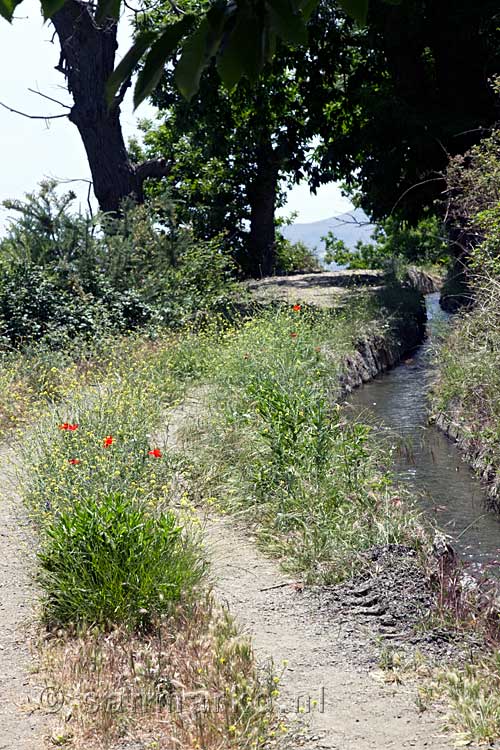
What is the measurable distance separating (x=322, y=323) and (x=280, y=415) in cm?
605

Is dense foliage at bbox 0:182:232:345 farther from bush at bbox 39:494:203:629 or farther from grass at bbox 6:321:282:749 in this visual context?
bush at bbox 39:494:203:629

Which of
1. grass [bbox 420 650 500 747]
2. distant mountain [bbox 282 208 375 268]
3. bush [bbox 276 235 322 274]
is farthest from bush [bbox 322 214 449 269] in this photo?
grass [bbox 420 650 500 747]

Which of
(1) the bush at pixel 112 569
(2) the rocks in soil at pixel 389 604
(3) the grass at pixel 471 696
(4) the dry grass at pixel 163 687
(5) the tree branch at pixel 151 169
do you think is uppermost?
(5) the tree branch at pixel 151 169

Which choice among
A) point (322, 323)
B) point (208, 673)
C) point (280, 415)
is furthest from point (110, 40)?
point (208, 673)

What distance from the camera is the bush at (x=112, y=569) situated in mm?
4508

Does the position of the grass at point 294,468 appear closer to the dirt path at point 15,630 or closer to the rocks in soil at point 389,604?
the rocks in soil at point 389,604

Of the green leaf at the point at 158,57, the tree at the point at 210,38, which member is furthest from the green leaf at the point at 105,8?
the green leaf at the point at 158,57

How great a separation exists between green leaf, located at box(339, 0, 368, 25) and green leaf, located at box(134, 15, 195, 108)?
280mm

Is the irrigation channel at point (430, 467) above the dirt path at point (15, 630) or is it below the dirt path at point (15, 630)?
below

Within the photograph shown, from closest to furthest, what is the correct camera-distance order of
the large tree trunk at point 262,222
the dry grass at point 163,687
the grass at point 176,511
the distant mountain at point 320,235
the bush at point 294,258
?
the dry grass at point 163,687 < the grass at point 176,511 < the large tree trunk at point 262,222 < the bush at point 294,258 < the distant mountain at point 320,235

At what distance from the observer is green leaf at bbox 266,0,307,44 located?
1679 millimetres

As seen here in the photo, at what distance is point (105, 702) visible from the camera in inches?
145

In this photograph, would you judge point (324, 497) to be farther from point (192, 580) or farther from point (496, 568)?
point (192, 580)

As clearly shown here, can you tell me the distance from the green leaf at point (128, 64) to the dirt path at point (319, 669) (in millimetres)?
2671
